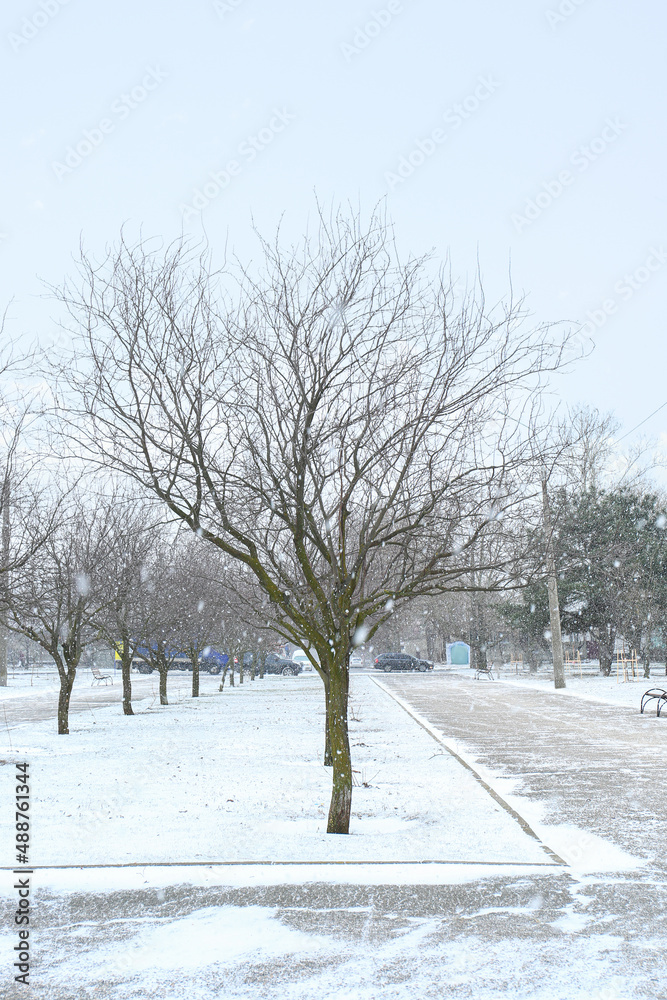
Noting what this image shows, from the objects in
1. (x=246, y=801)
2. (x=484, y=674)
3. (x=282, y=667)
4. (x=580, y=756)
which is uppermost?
(x=246, y=801)

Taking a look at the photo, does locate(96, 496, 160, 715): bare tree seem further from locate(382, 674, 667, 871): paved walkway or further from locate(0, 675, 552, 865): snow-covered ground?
locate(382, 674, 667, 871): paved walkway

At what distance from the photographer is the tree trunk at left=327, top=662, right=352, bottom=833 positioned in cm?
711

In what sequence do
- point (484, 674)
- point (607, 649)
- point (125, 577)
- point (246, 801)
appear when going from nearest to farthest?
1. point (246, 801)
2. point (125, 577)
3. point (607, 649)
4. point (484, 674)

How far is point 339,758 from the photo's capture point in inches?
285

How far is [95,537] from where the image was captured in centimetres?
1897

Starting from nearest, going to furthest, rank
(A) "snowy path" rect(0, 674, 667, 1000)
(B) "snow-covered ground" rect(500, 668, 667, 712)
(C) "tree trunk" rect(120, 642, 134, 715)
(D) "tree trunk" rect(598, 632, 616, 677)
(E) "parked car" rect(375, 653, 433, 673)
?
1. (A) "snowy path" rect(0, 674, 667, 1000)
2. (C) "tree trunk" rect(120, 642, 134, 715)
3. (B) "snow-covered ground" rect(500, 668, 667, 712)
4. (D) "tree trunk" rect(598, 632, 616, 677)
5. (E) "parked car" rect(375, 653, 433, 673)

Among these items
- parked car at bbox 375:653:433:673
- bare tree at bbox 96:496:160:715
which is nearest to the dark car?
parked car at bbox 375:653:433:673

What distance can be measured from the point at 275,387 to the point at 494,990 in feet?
16.8

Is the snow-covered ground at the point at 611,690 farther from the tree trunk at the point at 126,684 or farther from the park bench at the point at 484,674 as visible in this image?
the tree trunk at the point at 126,684

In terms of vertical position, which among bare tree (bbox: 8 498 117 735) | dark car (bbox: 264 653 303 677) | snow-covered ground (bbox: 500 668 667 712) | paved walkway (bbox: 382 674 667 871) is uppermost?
bare tree (bbox: 8 498 117 735)

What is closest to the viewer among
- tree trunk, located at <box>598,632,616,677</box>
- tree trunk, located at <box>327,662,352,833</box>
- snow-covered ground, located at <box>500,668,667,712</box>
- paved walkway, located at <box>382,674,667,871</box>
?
tree trunk, located at <box>327,662,352,833</box>

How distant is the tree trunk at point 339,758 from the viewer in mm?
7113

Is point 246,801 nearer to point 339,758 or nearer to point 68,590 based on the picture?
point 339,758

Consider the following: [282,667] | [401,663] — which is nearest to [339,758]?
[282,667]
